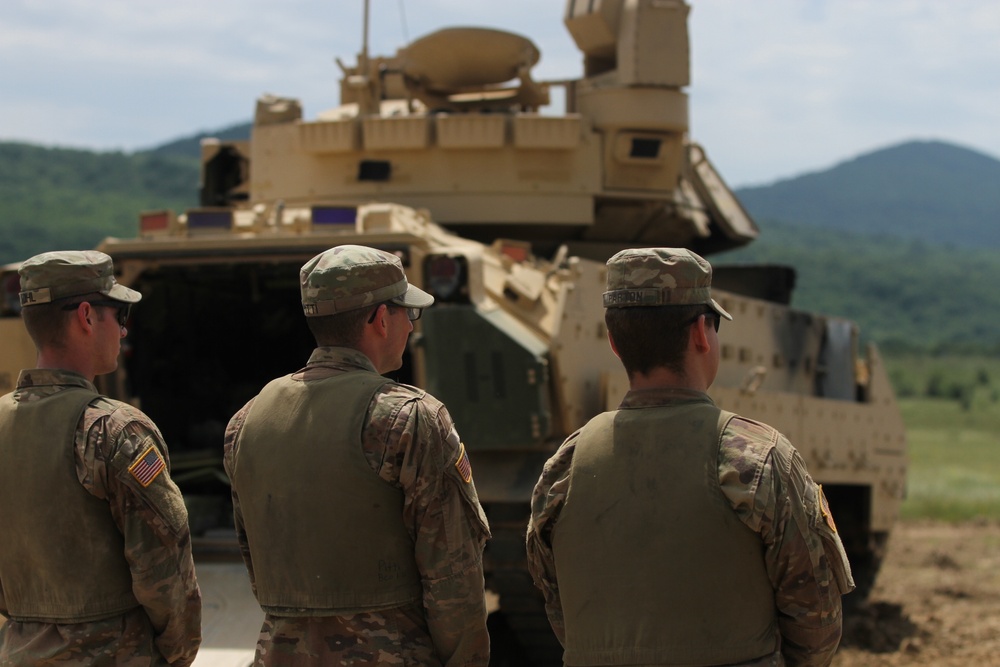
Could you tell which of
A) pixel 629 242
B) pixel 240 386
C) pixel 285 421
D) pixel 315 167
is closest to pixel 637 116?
pixel 629 242

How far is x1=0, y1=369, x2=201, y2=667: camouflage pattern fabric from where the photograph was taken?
3396 millimetres

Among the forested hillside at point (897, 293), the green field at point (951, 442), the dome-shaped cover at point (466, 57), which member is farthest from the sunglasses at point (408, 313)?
the forested hillside at point (897, 293)

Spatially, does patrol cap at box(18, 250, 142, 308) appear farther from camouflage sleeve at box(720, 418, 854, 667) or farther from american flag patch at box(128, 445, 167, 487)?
camouflage sleeve at box(720, 418, 854, 667)

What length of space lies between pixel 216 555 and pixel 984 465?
53.3 ft

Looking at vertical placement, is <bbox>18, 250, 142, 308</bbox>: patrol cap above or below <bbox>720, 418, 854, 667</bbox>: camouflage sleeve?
above

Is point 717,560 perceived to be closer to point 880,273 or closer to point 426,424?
point 426,424

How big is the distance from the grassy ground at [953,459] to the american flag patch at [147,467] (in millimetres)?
12845

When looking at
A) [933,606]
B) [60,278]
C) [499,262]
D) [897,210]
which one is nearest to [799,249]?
[897,210]

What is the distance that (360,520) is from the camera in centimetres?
325

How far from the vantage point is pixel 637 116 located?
27.5 ft

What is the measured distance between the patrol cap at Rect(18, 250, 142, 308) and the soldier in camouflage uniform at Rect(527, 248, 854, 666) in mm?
1397

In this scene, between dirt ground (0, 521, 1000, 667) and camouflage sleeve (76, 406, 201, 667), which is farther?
dirt ground (0, 521, 1000, 667)

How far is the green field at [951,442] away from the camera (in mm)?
15523

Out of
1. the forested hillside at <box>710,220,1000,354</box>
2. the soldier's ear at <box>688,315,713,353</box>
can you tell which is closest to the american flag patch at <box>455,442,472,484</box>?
the soldier's ear at <box>688,315,713,353</box>
